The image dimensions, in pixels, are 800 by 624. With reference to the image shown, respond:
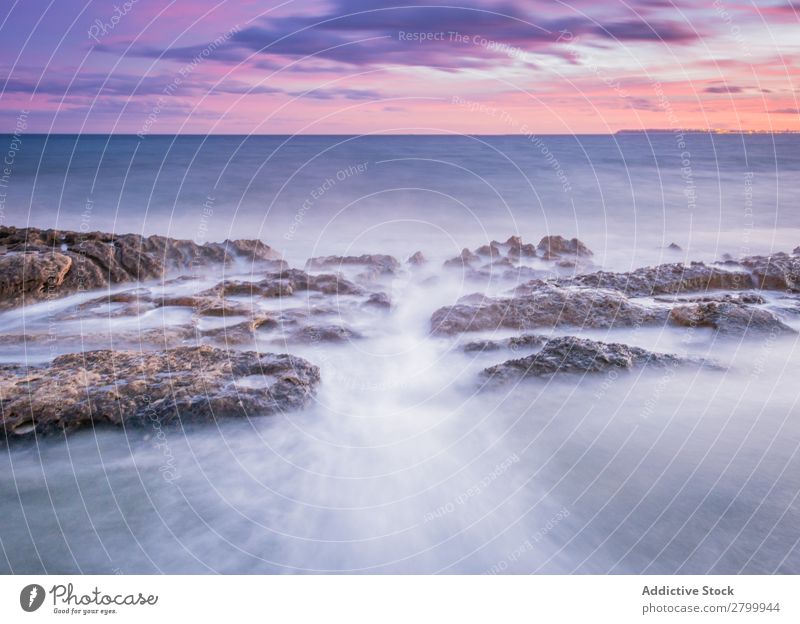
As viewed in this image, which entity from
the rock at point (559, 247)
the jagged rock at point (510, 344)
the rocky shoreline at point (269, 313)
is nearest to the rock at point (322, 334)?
the rocky shoreline at point (269, 313)

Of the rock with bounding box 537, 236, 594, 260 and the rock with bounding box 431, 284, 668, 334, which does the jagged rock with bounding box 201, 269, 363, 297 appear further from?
the rock with bounding box 537, 236, 594, 260

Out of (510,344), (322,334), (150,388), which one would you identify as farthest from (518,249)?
(150,388)

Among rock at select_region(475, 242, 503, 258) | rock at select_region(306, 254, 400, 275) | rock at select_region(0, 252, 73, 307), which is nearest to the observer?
rock at select_region(0, 252, 73, 307)

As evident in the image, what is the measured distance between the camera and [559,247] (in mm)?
9844

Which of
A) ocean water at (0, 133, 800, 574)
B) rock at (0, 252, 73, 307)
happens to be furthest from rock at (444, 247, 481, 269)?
rock at (0, 252, 73, 307)

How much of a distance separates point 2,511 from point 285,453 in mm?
2153

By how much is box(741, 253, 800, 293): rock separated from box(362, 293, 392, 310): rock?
202 inches

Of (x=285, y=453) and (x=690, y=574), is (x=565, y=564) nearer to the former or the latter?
(x=690, y=574)

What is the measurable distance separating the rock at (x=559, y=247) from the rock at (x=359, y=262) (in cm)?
245

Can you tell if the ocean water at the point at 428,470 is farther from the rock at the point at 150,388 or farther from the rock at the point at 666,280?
the rock at the point at 666,280

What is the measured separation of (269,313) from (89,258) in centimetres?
303

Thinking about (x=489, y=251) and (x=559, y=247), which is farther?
(x=559, y=247)

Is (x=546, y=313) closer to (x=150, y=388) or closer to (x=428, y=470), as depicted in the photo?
(x=428, y=470)
